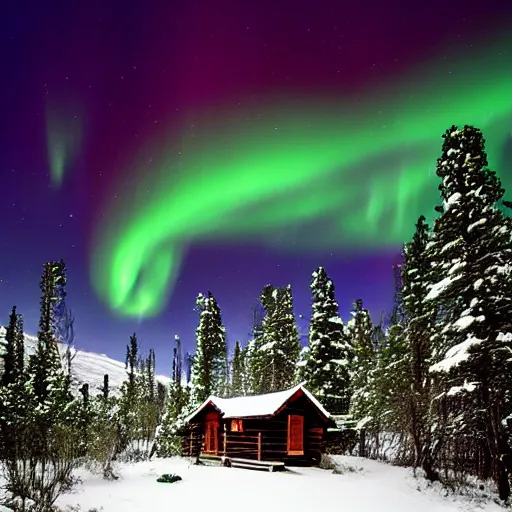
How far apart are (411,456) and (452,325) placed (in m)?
15.0

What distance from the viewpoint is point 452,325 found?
2056 cm

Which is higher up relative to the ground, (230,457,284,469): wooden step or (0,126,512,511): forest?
(0,126,512,511): forest

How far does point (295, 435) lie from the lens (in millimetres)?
28938

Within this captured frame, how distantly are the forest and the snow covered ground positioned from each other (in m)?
1.40

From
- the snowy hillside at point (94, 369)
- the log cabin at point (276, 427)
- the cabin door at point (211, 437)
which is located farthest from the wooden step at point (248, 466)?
the snowy hillside at point (94, 369)

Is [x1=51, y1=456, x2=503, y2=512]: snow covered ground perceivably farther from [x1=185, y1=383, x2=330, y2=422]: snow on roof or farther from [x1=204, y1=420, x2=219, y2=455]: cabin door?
[x1=204, y1=420, x2=219, y2=455]: cabin door

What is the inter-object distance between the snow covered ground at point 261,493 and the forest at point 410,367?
4.59ft

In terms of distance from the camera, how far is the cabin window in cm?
2958

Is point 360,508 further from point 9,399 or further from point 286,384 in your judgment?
point 286,384

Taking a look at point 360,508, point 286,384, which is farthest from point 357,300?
point 360,508

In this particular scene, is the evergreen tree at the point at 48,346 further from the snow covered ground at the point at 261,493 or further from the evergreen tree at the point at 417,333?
the evergreen tree at the point at 417,333

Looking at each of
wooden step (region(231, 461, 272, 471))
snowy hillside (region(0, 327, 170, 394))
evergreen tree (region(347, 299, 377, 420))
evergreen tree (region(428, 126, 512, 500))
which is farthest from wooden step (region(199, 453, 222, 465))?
snowy hillside (region(0, 327, 170, 394))

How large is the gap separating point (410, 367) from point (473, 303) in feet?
41.9

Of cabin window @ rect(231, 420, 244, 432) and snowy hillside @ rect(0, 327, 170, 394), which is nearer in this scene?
cabin window @ rect(231, 420, 244, 432)
